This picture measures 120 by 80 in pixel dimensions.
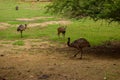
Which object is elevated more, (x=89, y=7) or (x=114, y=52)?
(x=89, y=7)

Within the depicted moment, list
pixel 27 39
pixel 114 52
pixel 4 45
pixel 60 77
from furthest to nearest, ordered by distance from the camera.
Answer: pixel 27 39 → pixel 4 45 → pixel 114 52 → pixel 60 77

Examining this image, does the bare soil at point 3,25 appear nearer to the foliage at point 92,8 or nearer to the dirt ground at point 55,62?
the dirt ground at point 55,62

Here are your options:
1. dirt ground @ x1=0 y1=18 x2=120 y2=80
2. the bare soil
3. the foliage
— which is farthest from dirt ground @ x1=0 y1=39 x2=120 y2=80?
the bare soil

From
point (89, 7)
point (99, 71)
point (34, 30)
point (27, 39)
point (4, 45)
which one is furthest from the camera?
point (34, 30)

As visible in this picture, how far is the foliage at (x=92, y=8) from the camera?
504 inches

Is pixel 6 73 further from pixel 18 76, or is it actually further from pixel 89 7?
pixel 89 7

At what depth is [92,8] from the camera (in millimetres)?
13609

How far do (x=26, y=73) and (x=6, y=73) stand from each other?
669 mm

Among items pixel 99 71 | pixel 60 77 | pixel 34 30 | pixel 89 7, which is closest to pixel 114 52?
pixel 89 7

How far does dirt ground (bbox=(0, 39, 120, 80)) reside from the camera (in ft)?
36.2

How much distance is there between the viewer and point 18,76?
11.0 meters

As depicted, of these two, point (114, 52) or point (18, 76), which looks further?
point (114, 52)

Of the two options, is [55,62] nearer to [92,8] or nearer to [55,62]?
[55,62]

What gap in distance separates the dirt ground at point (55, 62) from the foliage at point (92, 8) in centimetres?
173
